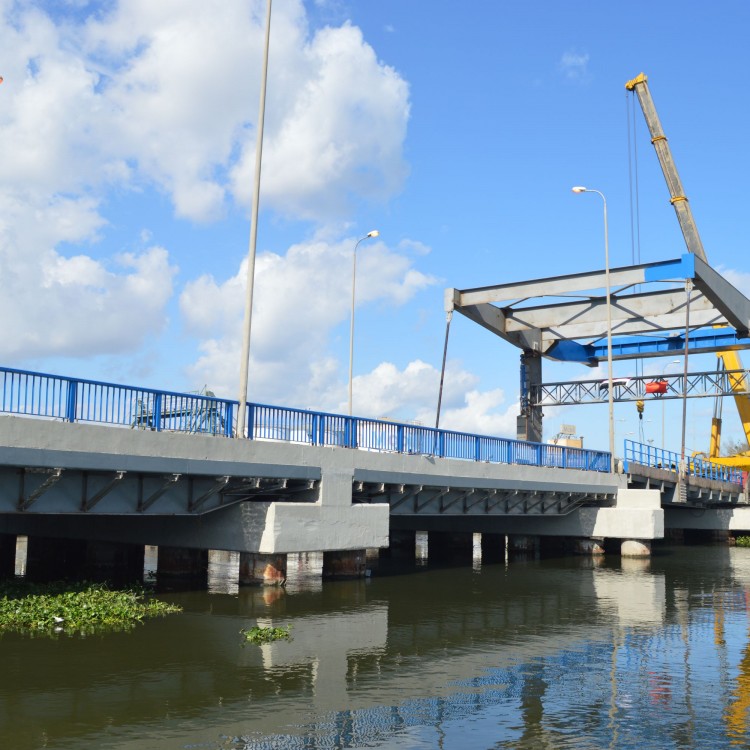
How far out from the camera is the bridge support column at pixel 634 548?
3956cm

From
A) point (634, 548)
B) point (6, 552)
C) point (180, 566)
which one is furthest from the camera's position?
point (634, 548)

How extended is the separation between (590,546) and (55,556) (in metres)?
24.4

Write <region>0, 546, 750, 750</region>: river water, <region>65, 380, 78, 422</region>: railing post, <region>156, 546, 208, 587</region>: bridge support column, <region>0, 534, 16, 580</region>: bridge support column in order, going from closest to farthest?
<region>0, 546, 750, 750</region>: river water → <region>65, 380, 78, 422</region>: railing post → <region>156, 546, 208, 587</region>: bridge support column → <region>0, 534, 16, 580</region>: bridge support column

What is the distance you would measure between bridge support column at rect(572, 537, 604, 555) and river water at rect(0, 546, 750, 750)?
16624 mm

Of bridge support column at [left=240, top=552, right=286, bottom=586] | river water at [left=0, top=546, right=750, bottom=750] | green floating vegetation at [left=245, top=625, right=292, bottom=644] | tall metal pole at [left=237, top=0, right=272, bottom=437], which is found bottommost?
river water at [left=0, top=546, right=750, bottom=750]

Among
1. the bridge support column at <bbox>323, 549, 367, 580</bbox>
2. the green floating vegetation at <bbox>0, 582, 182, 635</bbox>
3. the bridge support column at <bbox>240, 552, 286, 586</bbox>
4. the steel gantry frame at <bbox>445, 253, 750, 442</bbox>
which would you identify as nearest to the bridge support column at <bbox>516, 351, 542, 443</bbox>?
the steel gantry frame at <bbox>445, 253, 750, 442</bbox>

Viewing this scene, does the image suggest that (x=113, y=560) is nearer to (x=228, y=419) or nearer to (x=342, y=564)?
(x=342, y=564)

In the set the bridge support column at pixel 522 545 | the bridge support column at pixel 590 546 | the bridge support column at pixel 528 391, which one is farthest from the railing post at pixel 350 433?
the bridge support column at pixel 528 391

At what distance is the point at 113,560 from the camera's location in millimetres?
27688

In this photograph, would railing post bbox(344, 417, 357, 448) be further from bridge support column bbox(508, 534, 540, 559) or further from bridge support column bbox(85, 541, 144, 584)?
bridge support column bbox(508, 534, 540, 559)

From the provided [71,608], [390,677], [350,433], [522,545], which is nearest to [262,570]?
[350,433]

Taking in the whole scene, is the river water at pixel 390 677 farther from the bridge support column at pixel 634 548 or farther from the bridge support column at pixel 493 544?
the bridge support column at pixel 493 544

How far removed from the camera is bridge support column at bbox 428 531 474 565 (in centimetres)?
4109

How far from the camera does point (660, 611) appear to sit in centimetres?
2209
